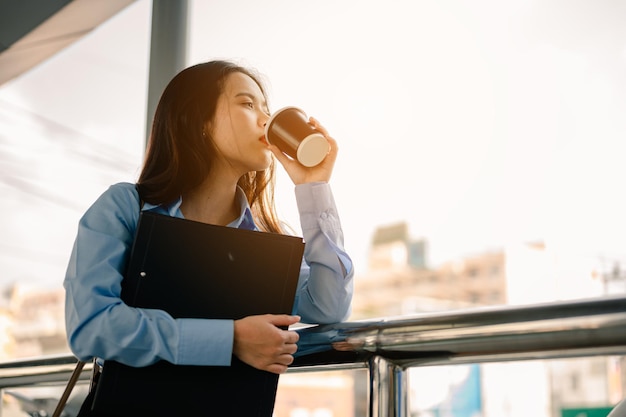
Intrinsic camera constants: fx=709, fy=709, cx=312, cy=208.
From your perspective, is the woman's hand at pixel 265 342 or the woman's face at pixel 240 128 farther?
the woman's face at pixel 240 128

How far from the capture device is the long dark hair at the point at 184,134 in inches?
45.3

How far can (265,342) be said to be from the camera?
91 cm

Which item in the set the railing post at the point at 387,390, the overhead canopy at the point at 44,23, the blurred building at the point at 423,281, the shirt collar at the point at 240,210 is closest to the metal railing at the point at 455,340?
the railing post at the point at 387,390

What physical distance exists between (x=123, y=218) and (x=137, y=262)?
5.9 inches

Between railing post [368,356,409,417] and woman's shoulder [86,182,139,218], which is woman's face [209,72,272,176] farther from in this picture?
railing post [368,356,409,417]

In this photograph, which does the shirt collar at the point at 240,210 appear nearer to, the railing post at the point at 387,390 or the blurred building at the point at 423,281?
the railing post at the point at 387,390

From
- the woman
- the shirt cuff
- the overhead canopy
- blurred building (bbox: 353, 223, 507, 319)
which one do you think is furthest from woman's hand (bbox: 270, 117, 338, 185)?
blurred building (bbox: 353, 223, 507, 319)

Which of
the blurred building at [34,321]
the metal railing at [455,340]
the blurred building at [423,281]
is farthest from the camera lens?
the blurred building at [423,281]

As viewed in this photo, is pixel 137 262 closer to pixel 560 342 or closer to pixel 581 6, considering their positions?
pixel 560 342

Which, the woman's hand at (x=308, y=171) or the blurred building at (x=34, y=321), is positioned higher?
the blurred building at (x=34, y=321)

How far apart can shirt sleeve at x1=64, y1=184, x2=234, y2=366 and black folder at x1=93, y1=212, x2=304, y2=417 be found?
27 millimetres

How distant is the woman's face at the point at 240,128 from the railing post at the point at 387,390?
1.52ft

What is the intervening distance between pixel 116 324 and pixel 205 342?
0.38 ft

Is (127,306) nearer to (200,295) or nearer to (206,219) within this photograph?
(200,295)
